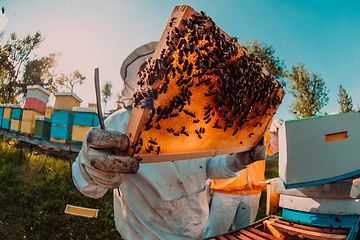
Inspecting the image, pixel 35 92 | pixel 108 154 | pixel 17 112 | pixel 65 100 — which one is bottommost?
pixel 108 154

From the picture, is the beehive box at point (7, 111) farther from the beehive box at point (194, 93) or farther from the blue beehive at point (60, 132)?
the beehive box at point (194, 93)

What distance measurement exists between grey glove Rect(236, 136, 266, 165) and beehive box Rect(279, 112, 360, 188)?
0.85 ft

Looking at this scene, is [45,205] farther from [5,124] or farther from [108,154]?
[5,124]

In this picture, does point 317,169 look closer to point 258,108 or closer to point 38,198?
point 258,108

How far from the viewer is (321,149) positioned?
2.10 meters

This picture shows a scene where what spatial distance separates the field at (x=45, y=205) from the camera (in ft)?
14.4

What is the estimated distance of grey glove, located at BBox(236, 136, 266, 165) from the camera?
2346mm

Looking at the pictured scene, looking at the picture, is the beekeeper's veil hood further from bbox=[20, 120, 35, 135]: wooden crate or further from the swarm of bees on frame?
bbox=[20, 120, 35, 135]: wooden crate

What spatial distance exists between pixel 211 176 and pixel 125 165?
1751 millimetres

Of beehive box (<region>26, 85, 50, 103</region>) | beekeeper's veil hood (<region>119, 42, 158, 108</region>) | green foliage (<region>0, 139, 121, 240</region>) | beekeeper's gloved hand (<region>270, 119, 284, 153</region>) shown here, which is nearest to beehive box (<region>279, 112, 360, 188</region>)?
beekeeper's gloved hand (<region>270, 119, 284, 153</region>)

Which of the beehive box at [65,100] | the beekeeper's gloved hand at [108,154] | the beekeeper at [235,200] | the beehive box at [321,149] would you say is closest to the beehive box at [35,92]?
the beehive box at [65,100]

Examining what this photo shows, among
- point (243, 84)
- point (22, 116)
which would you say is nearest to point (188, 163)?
point (243, 84)

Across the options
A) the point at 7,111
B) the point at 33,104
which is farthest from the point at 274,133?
the point at 7,111

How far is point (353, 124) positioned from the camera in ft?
6.99
